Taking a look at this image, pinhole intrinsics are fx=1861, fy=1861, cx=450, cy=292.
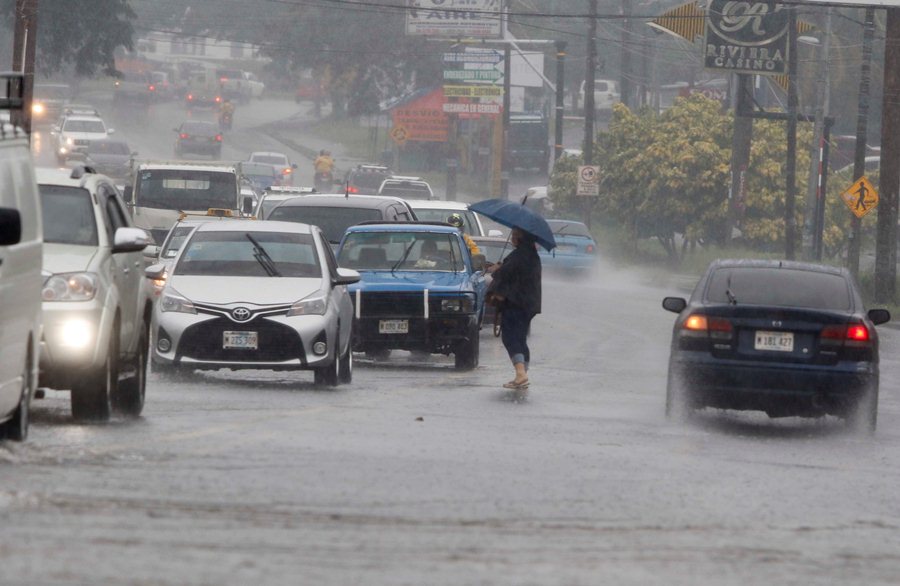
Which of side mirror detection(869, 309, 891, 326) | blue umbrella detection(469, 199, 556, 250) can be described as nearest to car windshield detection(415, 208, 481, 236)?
blue umbrella detection(469, 199, 556, 250)

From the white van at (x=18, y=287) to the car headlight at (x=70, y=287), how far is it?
157 centimetres

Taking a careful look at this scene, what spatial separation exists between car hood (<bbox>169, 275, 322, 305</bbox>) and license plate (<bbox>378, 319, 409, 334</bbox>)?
2.92m

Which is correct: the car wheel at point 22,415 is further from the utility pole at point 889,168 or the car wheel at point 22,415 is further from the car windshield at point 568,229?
the car windshield at point 568,229

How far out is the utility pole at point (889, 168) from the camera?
123ft

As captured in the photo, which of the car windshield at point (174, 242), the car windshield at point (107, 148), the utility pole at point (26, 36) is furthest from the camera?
the car windshield at point (107, 148)

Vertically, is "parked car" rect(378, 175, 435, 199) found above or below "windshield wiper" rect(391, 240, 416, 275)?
above

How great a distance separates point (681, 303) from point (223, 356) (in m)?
4.19

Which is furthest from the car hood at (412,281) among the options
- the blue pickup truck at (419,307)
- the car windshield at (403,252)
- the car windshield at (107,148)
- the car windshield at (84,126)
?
the car windshield at (84,126)

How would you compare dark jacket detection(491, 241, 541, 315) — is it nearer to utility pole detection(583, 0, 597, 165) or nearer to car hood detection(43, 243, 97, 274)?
car hood detection(43, 243, 97, 274)

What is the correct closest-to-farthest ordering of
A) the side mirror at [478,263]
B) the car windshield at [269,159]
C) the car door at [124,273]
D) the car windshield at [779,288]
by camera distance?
the car door at [124,273], the car windshield at [779,288], the side mirror at [478,263], the car windshield at [269,159]

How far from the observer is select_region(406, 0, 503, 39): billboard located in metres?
89.5

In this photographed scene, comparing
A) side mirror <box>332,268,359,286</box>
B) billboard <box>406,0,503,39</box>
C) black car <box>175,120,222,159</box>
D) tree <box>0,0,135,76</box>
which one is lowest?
side mirror <box>332,268,359,286</box>

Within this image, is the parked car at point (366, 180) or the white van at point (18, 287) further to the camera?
the parked car at point (366, 180)

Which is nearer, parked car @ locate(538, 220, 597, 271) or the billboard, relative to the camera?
parked car @ locate(538, 220, 597, 271)
